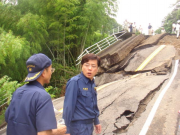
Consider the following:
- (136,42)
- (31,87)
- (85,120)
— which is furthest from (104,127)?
(136,42)

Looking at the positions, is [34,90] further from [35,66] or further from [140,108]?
[140,108]

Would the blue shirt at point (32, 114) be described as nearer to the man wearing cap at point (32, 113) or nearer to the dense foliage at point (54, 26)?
the man wearing cap at point (32, 113)

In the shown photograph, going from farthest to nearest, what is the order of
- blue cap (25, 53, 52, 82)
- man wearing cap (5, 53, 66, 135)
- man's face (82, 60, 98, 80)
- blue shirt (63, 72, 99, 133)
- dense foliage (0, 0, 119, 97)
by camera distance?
1. dense foliage (0, 0, 119, 97)
2. man's face (82, 60, 98, 80)
3. blue shirt (63, 72, 99, 133)
4. blue cap (25, 53, 52, 82)
5. man wearing cap (5, 53, 66, 135)

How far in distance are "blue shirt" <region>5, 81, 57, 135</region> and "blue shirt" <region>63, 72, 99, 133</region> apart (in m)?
0.81

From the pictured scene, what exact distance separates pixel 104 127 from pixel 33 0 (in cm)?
893

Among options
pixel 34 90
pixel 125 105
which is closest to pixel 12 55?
pixel 125 105

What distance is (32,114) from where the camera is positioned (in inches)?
58.0

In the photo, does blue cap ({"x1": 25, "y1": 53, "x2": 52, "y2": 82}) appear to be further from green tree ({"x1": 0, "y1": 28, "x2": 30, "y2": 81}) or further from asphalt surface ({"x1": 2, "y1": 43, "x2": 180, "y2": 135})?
green tree ({"x1": 0, "y1": 28, "x2": 30, "y2": 81})

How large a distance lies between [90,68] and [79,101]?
0.48 m

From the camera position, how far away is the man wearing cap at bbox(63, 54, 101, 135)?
2.30m

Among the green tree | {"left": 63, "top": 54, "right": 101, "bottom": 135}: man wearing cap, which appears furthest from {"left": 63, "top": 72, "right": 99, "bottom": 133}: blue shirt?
the green tree

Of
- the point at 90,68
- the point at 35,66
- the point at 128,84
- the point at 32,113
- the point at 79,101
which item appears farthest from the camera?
the point at 128,84

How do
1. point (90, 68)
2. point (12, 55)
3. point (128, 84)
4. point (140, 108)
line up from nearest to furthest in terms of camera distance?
point (90, 68) → point (140, 108) → point (12, 55) → point (128, 84)

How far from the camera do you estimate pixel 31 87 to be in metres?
1.56
